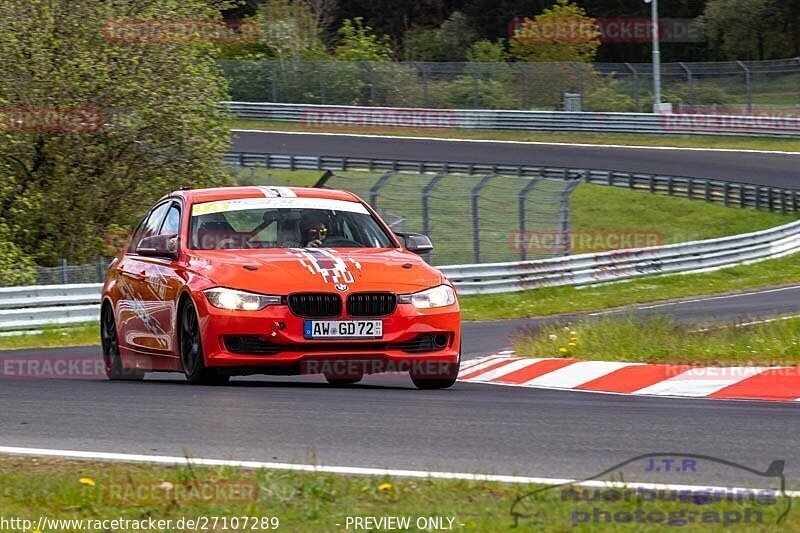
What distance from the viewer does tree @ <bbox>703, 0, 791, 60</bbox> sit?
7406cm

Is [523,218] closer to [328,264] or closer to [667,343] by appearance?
[667,343]

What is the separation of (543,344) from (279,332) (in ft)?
12.6

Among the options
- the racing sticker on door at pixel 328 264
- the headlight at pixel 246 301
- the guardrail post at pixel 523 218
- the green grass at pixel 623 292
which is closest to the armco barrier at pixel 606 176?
the green grass at pixel 623 292

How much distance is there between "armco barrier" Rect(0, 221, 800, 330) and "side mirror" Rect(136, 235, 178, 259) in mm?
10725

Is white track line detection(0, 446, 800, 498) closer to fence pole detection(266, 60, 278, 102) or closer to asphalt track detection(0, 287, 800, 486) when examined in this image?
asphalt track detection(0, 287, 800, 486)

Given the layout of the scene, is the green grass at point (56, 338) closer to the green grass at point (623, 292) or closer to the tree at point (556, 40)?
the green grass at point (623, 292)

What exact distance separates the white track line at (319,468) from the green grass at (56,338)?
41.5 ft

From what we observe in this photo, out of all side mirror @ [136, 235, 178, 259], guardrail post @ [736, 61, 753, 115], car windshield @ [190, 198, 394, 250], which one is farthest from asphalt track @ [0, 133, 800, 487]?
guardrail post @ [736, 61, 753, 115]

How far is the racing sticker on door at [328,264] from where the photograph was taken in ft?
31.5

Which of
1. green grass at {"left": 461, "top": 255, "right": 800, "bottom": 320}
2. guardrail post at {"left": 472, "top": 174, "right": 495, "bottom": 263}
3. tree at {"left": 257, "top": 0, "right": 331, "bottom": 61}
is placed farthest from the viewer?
tree at {"left": 257, "top": 0, "right": 331, "bottom": 61}

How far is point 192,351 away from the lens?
984cm

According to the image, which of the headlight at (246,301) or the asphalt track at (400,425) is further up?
the headlight at (246,301)

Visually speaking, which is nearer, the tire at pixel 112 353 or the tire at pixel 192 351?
the tire at pixel 192 351

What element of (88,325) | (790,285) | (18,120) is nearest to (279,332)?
(88,325)
